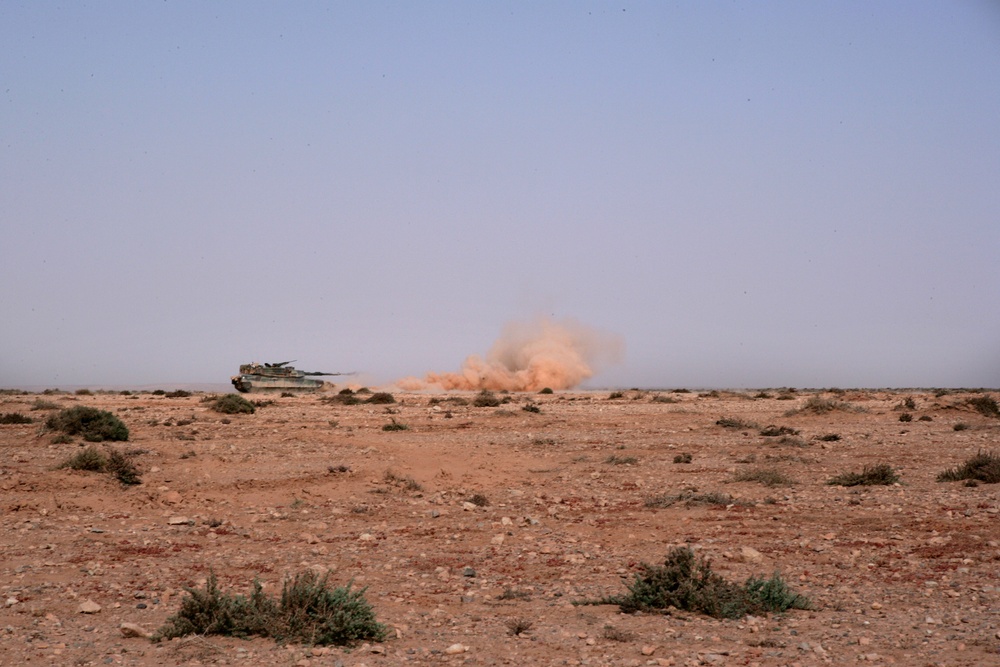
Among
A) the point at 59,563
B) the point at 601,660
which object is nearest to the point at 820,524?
the point at 601,660

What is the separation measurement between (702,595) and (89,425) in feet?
65.9

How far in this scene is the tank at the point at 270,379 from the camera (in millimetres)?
64438

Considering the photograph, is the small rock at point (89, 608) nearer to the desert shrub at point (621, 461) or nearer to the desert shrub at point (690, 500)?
the desert shrub at point (690, 500)

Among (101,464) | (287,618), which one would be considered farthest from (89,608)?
(101,464)

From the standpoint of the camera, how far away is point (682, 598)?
Result: 26.8ft

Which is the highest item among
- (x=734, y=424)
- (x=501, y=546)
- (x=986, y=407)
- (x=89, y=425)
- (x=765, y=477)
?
(x=986, y=407)

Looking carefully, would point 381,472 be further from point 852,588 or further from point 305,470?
point 852,588

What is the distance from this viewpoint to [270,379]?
65.8m

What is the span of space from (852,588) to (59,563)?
864cm

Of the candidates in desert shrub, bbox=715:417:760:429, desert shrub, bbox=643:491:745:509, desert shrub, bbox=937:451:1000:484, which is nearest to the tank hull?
desert shrub, bbox=715:417:760:429

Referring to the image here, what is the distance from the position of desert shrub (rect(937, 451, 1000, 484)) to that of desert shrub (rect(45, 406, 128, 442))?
777 inches

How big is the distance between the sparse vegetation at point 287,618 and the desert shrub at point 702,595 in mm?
2518

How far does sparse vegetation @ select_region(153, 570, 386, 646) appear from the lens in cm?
714

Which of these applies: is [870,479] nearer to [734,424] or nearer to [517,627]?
[517,627]
